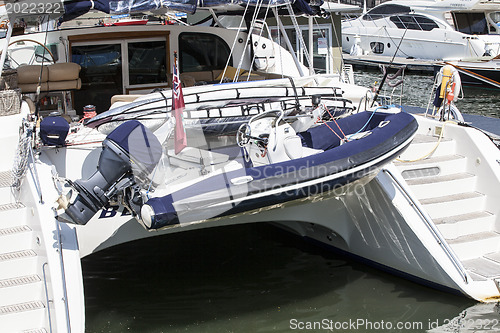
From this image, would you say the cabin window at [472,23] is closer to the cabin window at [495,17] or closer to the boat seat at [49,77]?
the cabin window at [495,17]

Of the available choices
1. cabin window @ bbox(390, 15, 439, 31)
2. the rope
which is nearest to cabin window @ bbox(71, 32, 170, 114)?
the rope

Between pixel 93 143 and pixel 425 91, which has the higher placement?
pixel 93 143

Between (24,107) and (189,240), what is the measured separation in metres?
2.59

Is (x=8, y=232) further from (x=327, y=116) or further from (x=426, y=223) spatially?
(x=426, y=223)

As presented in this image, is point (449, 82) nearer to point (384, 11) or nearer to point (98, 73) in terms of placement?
point (98, 73)

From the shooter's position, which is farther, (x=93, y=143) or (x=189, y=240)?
(x=189, y=240)

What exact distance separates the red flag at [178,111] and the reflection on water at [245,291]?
1652 millimetres

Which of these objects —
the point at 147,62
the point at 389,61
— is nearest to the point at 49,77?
the point at 147,62

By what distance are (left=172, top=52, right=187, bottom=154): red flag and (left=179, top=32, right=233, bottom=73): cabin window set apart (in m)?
3.46

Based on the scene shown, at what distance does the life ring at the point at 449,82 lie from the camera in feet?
22.9

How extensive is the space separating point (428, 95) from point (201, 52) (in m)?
11.9

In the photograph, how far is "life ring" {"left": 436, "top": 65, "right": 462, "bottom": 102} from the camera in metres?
6.99

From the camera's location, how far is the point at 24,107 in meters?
5.80

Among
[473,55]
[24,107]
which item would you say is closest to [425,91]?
[473,55]
